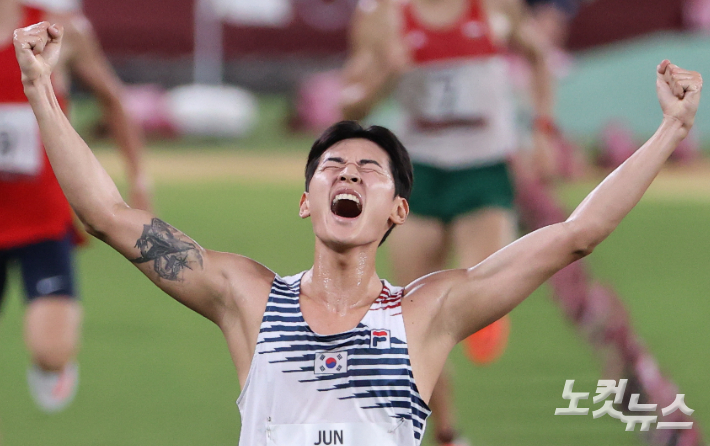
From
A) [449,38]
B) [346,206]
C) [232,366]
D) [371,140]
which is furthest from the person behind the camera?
[232,366]

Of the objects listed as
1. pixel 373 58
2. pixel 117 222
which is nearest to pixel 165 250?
pixel 117 222

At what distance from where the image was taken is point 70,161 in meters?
2.94

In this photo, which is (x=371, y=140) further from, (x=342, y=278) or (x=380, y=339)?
(x=380, y=339)

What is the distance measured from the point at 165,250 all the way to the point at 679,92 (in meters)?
1.37

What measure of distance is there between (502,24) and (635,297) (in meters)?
3.11

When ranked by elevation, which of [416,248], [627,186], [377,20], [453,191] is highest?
[377,20]

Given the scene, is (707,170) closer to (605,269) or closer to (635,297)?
(605,269)

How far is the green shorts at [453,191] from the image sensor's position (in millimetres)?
5266

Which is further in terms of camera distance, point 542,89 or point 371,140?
point 542,89

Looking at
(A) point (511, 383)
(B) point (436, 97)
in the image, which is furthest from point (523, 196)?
(B) point (436, 97)

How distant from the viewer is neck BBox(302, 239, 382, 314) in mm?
3127

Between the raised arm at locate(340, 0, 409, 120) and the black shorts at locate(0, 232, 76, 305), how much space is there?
4.11ft

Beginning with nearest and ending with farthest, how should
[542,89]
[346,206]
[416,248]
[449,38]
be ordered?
[346,206]
[416,248]
[449,38]
[542,89]

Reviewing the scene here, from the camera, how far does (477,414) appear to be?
5543mm
